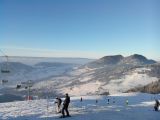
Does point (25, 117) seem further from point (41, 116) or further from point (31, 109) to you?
point (31, 109)

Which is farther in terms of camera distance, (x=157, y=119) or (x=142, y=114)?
(x=142, y=114)

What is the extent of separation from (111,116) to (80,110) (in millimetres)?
5443

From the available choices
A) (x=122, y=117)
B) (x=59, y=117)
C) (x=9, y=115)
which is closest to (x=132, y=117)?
(x=122, y=117)

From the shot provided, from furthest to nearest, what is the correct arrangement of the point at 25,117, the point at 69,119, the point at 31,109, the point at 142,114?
the point at 31,109 → the point at 142,114 → the point at 25,117 → the point at 69,119

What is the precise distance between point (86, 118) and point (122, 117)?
184 inches

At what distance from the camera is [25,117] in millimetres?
37281

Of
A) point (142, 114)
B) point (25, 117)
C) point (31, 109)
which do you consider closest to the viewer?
point (25, 117)

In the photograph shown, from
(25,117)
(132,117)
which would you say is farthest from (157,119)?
(25,117)

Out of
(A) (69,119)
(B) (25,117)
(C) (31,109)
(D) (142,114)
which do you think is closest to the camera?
(A) (69,119)

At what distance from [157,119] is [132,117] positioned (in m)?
2.89

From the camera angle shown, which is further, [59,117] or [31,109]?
[31,109]

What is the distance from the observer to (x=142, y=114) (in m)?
40.7

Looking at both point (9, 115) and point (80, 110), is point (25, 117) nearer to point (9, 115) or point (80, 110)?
point (9, 115)

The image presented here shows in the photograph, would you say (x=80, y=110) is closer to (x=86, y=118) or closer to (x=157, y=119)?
(x=86, y=118)
